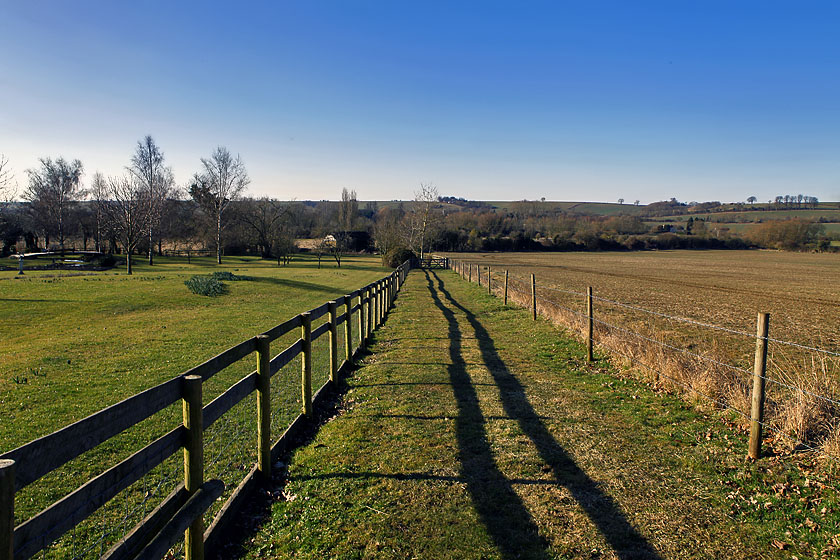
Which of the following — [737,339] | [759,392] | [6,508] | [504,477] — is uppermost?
[6,508]

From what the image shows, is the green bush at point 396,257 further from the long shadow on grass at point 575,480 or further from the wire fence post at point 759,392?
the wire fence post at point 759,392

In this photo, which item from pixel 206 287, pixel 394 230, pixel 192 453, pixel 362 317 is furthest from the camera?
pixel 394 230

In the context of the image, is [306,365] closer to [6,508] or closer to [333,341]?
[333,341]

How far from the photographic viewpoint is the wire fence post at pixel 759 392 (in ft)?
16.8

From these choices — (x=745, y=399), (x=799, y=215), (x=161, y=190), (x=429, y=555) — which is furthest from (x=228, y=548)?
(x=799, y=215)

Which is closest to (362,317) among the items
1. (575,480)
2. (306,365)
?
(306,365)

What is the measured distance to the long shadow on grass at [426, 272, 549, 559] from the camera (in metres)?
3.69

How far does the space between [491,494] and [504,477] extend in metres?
0.39

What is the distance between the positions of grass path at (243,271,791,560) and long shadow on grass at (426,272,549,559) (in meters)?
0.02

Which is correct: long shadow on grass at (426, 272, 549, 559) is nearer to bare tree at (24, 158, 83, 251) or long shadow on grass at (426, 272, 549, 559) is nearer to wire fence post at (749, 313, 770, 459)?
wire fence post at (749, 313, 770, 459)

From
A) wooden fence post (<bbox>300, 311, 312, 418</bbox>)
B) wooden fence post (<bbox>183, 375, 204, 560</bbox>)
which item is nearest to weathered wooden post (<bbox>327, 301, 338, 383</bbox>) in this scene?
wooden fence post (<bbox>300, 311, 312, 418</bbox>)

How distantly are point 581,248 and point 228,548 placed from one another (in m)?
101

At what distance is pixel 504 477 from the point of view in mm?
4770

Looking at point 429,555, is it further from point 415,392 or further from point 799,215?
point 799,215
